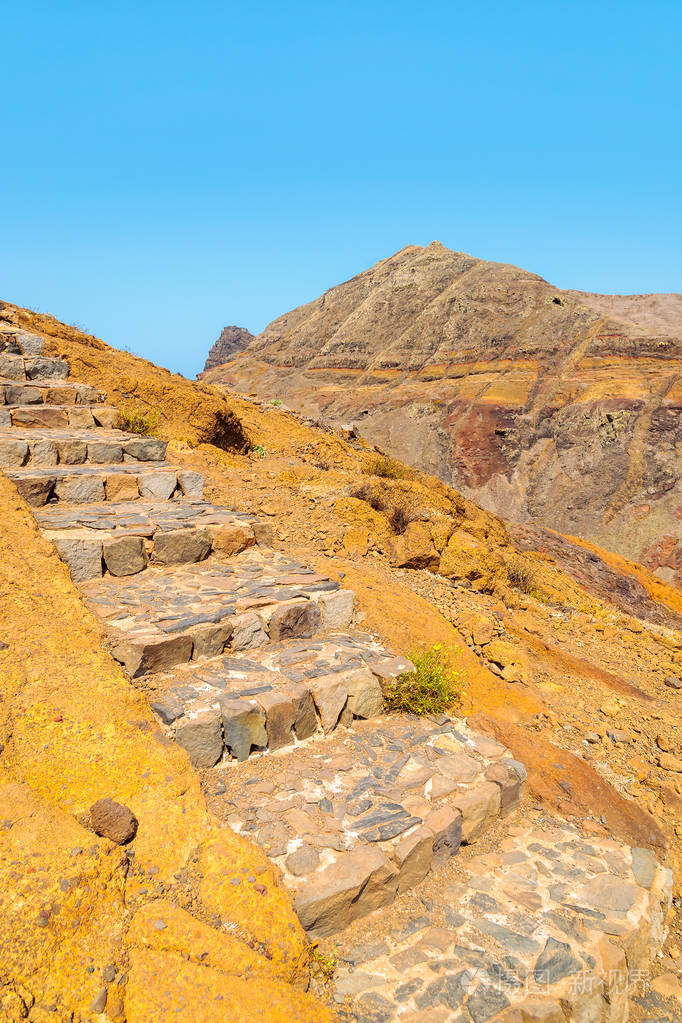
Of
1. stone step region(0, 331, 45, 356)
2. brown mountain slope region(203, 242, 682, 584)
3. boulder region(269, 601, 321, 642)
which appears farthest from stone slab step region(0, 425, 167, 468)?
brown mountain slope region(203, 242, 682, 584)

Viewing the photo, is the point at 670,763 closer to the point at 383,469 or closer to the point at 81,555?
the point at 81,555

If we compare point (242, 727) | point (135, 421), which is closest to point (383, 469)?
point (135, 421)

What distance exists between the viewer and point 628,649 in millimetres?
6836


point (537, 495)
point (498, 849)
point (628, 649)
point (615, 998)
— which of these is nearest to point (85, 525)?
point (498, 849)

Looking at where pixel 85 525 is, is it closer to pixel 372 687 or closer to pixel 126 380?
pixel 372 687

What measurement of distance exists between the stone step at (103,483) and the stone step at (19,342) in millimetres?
3201

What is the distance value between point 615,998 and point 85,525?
181 inches

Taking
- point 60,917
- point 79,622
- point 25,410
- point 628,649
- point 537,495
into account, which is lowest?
point 537,495

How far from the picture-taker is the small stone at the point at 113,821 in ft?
8.16

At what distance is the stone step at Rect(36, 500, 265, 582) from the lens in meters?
4.55

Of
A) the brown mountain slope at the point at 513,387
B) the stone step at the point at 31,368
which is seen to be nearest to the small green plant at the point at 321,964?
the stone step at the point at 31,368

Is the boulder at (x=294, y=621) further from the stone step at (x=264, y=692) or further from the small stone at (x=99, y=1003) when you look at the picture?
the small stone at (x=99, y=1003)

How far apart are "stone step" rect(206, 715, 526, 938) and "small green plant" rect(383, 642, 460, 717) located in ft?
0.43

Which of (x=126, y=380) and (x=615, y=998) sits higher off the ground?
(x=126, y=380)
